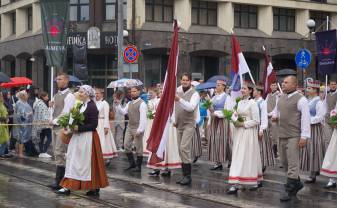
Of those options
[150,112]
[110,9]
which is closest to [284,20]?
[110,9]

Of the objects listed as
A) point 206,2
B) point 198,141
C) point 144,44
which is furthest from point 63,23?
point 206,2

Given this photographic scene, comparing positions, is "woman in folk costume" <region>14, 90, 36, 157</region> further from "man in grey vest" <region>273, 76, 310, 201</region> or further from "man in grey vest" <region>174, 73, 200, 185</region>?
"man in grey vest" <region>273, 76, 310, 201</region>

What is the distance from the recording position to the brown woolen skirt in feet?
37.0

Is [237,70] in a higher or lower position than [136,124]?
higher

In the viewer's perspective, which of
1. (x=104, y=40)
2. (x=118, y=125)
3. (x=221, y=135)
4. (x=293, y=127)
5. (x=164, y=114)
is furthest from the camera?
(x=104, y=40)

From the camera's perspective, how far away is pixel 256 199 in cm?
1131

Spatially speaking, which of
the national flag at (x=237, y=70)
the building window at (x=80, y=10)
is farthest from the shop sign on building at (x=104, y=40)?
the national flag at (x=237, y=70)

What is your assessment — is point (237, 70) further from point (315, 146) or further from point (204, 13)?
point (204, 13)

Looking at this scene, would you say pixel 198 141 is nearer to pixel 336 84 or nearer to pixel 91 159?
pixel 336 84

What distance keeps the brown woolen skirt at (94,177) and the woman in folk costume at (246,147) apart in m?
2.32

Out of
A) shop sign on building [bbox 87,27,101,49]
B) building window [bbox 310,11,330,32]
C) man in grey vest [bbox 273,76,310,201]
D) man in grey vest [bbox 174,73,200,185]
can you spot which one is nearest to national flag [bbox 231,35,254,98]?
man in grey vest [bbox 174,73,200,185]

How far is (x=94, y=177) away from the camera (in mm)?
11305

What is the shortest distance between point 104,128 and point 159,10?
78.0 feet

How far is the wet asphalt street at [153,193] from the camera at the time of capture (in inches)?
425
